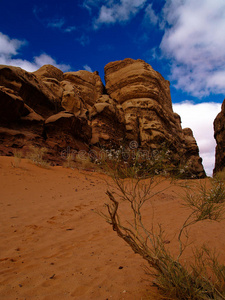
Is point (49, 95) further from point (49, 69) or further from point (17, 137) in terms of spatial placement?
point (49, 69)

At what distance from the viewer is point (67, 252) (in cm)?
253

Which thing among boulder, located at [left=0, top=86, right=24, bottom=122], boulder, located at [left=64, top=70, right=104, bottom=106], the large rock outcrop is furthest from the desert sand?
boulder, located at [left=64, top=70, right=104, bottom=106]

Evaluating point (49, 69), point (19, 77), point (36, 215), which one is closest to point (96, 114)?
point (19, 77)

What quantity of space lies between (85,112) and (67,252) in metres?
18.6

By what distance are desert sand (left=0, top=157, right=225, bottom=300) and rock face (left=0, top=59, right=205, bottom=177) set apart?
254 cm

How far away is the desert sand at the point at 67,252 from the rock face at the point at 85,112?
254cm

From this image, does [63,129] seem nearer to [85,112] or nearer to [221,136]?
[85,112]

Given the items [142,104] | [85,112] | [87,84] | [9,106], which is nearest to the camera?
[9,106]

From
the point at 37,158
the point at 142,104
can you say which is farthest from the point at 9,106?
the point at 142,104

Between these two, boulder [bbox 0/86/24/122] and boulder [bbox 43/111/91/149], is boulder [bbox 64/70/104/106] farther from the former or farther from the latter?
boulder [bbox 0/86/24/122]

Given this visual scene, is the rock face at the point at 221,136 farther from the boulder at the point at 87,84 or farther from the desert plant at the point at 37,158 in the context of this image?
the boulder at the point at 87,84

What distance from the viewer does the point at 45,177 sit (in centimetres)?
818

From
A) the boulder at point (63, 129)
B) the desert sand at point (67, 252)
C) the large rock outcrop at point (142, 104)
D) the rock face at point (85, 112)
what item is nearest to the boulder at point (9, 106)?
the rock face at point (85, 112)

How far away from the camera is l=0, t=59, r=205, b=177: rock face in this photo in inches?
495
